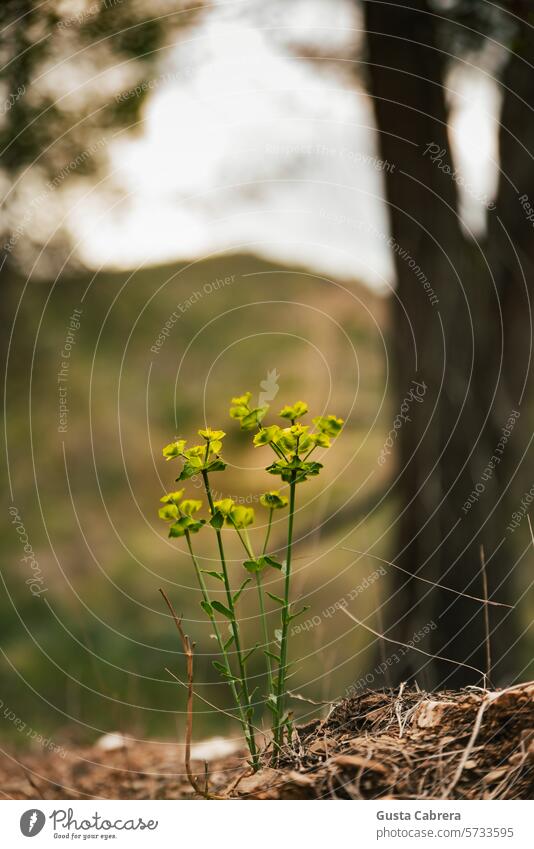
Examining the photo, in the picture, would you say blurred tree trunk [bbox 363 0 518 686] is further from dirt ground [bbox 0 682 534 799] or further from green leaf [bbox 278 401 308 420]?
green leaf [bbox 278 401 308 420]

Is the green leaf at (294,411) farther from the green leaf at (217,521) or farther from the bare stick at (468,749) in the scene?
the bare stick at (468,749)

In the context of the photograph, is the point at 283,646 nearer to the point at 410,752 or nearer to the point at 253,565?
the point at 253,565

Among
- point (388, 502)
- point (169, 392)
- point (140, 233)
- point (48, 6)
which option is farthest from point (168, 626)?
point (48, 6)

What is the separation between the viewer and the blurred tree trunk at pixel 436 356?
258cm

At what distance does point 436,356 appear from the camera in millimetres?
2664

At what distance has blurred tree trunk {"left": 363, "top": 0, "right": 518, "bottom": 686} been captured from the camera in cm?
258
